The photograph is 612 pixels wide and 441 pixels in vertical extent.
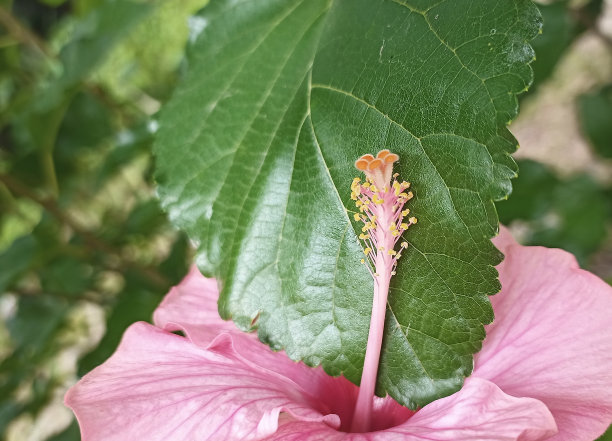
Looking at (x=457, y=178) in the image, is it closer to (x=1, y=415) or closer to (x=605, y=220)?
(x=1, y=415)

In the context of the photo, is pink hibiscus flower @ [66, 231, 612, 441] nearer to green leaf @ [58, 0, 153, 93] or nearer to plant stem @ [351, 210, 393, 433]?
plant stem @ [351, 210, 393, 433]

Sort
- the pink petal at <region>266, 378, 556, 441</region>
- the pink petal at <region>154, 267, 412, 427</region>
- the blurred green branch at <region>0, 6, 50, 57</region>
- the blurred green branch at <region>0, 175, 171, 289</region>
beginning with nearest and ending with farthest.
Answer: the pink petal at <region>266, 378, 556, 441</region> < the pink petal at <region>154, 267, 412, 427</region> < the blurred green branch at <region>0, 175, 171, 289</region> < the blurred green branch at <region>0, 6, 50, 57</region>

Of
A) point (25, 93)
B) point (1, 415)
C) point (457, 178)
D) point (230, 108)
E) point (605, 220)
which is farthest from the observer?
point (605, 220)

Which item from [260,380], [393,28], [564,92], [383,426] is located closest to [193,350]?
[260,380]

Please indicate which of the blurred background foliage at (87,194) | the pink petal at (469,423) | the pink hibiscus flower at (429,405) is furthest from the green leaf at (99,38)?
the pink petal at (469,423)

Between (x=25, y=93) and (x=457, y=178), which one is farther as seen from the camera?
(x=25, y=93)

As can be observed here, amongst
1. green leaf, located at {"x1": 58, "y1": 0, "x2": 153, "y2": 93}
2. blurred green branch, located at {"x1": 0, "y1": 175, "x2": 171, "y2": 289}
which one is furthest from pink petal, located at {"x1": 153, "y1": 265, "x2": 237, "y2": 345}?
blurred green branch, located at {"x1": 0, "y1": 175, "x2": 171, "y2": 289}

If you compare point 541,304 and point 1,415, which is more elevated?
point 541,304
